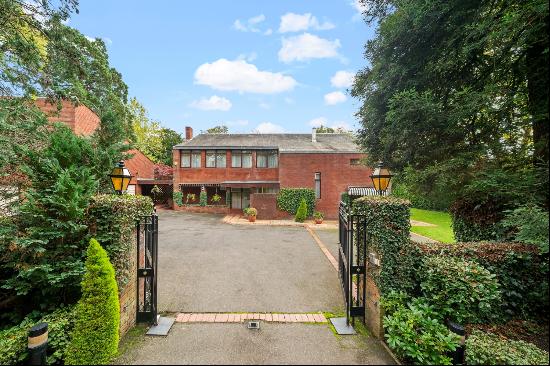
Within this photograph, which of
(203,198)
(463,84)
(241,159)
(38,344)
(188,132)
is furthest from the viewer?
(188,132)

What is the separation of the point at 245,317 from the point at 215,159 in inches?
802

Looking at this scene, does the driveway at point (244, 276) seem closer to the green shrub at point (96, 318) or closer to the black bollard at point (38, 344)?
the green shrub at point (96, 318)

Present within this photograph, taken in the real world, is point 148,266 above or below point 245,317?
above

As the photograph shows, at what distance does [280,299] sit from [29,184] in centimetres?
697

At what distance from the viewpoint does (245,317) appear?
5.09m

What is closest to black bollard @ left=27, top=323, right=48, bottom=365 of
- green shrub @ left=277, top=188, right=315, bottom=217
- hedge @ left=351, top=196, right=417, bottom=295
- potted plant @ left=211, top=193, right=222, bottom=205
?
hedge @ left=351, top=196, right=417, bottom=295

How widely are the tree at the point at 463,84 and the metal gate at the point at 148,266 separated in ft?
23.8

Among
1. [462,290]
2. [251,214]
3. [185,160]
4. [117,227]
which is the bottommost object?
[251,214]

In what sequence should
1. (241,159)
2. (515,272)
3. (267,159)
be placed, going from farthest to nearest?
1. (241,159)
2. (267,159)
3. (515,272)

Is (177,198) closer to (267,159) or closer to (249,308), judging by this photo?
Answer: (267,159)

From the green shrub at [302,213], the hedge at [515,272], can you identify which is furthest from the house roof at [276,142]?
the hedge at [515,272]

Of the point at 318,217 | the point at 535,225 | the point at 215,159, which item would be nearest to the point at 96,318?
the point at 535,225

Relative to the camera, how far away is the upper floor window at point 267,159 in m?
23.7

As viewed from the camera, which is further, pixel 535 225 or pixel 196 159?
pixel 196 159
